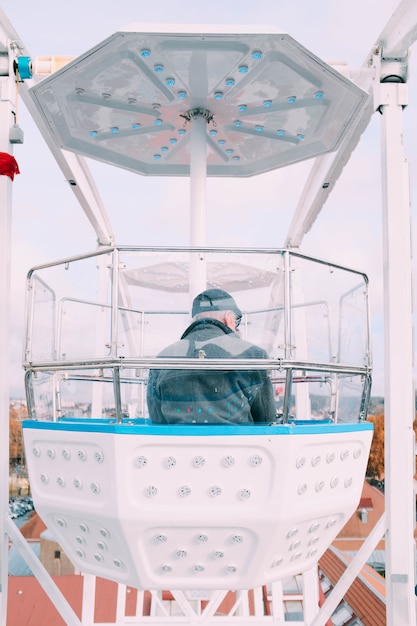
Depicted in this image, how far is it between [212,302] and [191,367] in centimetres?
49

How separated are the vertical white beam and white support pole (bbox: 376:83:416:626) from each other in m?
2.36

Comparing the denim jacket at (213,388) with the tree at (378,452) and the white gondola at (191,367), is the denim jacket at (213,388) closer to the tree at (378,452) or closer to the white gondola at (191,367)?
the white gondola at (191,367)

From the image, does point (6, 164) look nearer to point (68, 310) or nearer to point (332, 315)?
point (68, 310)

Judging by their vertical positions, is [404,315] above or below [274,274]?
below

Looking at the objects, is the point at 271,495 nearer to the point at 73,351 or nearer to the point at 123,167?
the point at 73,351

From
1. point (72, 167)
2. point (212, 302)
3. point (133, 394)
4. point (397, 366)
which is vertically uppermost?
point (72, 167)

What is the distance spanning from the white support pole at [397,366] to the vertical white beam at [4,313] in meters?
2.36

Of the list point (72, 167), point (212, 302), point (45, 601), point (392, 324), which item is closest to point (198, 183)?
point (212, 302)

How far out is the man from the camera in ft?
11.3

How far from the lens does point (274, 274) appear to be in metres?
3.79

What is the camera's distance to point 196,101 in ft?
14.9

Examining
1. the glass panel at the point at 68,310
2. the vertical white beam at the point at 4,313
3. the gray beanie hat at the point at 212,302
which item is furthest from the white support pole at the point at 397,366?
the vertical white beam at the point at 4,313

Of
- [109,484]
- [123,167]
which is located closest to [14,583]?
[123,167]

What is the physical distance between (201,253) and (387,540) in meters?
2.07
